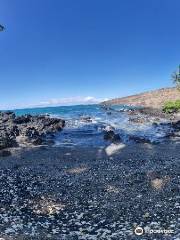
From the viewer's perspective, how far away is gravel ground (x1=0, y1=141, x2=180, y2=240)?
1169 cm

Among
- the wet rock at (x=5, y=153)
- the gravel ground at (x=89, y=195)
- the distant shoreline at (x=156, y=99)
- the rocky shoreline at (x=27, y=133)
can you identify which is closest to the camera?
the gravel ground at (x=89, y=195)

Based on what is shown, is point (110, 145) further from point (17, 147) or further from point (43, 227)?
point (43, 227)

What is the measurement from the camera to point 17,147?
25.3 m

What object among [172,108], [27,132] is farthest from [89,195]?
[172,108]

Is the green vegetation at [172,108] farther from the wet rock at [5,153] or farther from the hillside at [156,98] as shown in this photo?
the wet rock at [5,153]

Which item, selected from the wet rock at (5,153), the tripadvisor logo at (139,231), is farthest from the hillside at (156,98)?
the tripadvisor logo at (139,231)

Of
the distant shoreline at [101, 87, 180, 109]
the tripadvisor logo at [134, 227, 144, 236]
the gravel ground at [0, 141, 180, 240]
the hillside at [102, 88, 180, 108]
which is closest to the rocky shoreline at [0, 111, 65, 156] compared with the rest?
the gravel ground at [0, 141, 180, 240]

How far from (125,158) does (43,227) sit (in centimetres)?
981

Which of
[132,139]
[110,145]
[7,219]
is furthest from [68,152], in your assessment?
[7,219]

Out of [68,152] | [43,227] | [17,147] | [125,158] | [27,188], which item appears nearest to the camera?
[43,227]

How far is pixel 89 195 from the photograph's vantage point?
1488cm

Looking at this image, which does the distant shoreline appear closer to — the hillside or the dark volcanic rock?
the hillside

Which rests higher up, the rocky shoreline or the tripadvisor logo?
the rocky shoreline

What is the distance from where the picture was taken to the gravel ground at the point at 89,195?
38.3 ft
